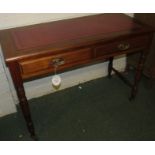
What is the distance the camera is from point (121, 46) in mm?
1355

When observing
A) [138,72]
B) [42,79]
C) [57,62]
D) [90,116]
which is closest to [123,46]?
[138,72]

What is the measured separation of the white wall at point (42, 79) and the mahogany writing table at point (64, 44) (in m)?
0.08

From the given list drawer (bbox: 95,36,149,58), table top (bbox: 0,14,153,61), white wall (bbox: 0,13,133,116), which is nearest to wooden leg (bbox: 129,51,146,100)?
drawer (bbox: 95,36,149,58)

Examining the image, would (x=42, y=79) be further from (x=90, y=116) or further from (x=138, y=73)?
(x=138, y=73)

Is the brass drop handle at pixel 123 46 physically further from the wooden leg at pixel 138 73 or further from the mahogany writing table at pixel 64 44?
the wooden leg at pixel 138 73

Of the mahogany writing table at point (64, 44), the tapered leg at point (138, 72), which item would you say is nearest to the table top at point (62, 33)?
the mahogany writing table at point (64, 44)

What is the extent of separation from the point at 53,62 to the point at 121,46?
0.50 metres

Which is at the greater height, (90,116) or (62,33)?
(62,33)

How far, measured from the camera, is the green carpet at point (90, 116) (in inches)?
60.9

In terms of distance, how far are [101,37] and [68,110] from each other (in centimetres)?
79

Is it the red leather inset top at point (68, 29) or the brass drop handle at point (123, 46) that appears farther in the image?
the brass drop handle at point (123, 46)

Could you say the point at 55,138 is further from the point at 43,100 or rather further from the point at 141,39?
the point at 141,39

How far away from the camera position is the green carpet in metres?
1.55
